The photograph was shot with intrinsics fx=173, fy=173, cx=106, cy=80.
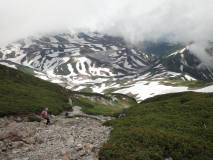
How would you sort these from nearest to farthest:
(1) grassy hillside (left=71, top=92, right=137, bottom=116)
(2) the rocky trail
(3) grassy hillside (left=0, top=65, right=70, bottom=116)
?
1. (2) the rocky trail
2. (3) grassy hillside (left=0, top=65, right=70, bottom=116)
3. (1) grassy hillside (left=71, top=92, right=137, bottom=116)

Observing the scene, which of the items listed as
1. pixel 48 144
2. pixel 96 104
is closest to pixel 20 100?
pixel 48 144

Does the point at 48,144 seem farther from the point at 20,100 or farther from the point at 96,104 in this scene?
the point at 96,104

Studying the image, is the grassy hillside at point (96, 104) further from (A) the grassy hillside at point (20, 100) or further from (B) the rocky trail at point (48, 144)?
(B) the rocky trail at point (48, 144)

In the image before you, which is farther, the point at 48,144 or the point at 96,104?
the point at 96,104

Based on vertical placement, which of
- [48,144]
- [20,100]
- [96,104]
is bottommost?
[48,144]

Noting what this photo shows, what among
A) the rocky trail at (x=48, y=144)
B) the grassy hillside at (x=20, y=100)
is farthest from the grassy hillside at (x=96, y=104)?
the rocky trail at (x=48, y=144)

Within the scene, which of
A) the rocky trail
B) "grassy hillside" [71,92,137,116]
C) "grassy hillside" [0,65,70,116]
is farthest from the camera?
"grassy hillside" [71,92,137,116]

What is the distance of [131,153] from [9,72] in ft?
225

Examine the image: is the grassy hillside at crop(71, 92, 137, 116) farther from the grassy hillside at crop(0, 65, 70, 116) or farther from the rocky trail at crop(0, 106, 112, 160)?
the rocky trail at crop(0, 106, 112, 160)

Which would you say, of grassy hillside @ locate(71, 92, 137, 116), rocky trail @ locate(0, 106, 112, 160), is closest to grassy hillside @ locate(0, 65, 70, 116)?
grassy hillside @ locate(71, 92, 137, 116)

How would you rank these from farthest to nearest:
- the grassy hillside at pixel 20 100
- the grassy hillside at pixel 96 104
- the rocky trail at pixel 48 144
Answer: the grassy hillside at pixel 96 104 < the grassy hillside at pixel 20 100 < the rocky trail at pixel 48 144

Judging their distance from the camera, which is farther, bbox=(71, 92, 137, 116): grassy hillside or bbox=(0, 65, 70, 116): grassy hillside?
bbox=(71, 92, 137, 116): grassy hillside

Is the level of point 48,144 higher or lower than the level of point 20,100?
lower

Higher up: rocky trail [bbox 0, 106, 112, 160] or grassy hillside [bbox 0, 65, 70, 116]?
grassy hillside [bbox 0, 65, 70, 116]
